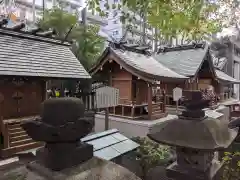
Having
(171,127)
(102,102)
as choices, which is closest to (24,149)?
(102,102)

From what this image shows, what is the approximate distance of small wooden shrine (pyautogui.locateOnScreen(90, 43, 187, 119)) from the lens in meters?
10.9

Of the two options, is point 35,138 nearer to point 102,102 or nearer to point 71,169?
→ point 71,169

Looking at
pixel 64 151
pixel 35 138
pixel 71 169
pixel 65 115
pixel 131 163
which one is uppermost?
pixel 65 115

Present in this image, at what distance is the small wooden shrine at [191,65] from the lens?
14.4 m

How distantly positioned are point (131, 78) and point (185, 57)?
7.19 m

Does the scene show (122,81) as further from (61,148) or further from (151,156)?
(61,148)

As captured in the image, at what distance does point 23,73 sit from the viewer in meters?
6.82

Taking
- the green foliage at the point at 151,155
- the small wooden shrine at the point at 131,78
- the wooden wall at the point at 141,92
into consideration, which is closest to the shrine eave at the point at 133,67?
the small wooden shrine at the point at 131,78

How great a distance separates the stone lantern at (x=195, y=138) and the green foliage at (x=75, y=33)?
1242cm

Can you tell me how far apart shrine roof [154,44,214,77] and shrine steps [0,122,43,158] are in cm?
1020

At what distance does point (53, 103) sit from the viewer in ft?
5.42

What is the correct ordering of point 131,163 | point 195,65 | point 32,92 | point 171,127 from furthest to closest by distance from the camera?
point 195,65
point 32,92
point 131,163
point 171,127

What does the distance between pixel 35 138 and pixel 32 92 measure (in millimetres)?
7481

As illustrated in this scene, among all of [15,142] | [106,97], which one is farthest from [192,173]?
[15,142]
